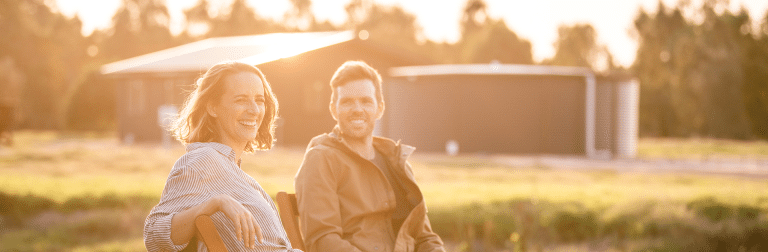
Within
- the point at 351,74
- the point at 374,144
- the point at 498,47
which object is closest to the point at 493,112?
the point at 374,144

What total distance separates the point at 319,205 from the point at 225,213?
1.04m

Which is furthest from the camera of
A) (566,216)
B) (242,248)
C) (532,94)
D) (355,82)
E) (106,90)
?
(106,90)

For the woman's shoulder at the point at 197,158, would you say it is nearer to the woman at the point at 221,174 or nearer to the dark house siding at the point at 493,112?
the woman at the point at 221,174

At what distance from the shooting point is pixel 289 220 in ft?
9.28

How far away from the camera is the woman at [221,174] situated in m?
1.89

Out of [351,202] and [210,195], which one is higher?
[210,195]

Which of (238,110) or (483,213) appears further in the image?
(483,213)

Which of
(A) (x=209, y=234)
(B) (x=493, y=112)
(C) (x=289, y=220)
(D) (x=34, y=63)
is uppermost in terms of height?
(D) (x=34, y=63)

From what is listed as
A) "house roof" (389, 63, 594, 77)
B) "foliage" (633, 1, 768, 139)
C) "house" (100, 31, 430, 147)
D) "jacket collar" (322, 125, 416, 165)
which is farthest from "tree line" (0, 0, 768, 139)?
"jacket collar" (322, 125, 416, 165)

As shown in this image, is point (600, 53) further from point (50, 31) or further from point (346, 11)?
point (50, 31)

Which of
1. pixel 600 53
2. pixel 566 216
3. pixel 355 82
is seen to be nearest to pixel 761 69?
pixel 600 53

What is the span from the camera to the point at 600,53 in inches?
2096

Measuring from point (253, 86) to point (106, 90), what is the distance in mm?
31623

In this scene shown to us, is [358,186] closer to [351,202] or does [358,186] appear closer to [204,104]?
[351,202]
